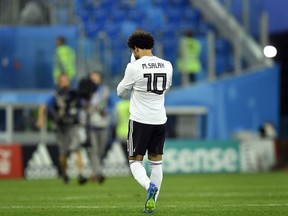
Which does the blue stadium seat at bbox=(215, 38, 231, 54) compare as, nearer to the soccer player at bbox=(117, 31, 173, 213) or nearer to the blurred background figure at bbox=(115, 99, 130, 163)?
the blurred background figure at bbox=(115, 99, 130, 163)

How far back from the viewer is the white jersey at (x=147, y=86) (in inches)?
545

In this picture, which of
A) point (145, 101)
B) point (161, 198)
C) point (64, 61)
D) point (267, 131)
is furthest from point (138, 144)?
point (267, 131)

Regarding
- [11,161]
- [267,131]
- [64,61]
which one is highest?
[64,61]

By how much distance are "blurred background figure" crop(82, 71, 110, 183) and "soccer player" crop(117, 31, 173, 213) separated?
31.5ft

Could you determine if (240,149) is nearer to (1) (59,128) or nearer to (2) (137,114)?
Answer: (1) (59,128)

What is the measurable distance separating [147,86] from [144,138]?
668 millimetres

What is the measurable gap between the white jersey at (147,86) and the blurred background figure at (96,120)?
9597mm

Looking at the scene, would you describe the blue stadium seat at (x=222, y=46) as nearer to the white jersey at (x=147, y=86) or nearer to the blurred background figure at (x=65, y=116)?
the blurred background figure at (x=65, y=116)

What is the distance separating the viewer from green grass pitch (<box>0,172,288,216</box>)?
543 inches

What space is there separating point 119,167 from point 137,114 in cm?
1514

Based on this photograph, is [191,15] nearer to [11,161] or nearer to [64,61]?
[64,61]

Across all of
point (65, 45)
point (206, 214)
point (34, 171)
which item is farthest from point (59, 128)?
point (206, 214)

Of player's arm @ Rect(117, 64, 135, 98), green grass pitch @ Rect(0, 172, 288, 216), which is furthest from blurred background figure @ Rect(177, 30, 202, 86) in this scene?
player's arm @ Rect(117, 64, 135, 98)

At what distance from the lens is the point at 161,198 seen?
17.1 metres
